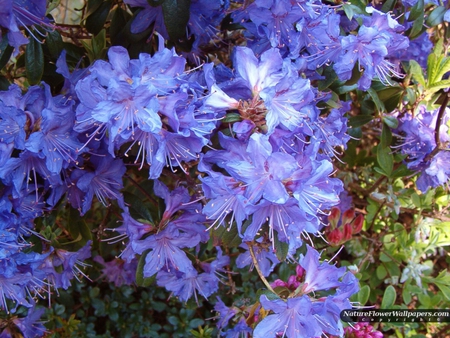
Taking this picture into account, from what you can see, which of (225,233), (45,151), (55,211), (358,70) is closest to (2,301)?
(55,211)

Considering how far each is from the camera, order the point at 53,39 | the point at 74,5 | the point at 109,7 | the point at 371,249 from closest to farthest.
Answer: the point at 53,39 < the point at 109,7 < the point at 371,249 < the point at 74,5

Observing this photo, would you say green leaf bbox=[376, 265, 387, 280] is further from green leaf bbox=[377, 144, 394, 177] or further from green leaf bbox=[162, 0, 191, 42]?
green leaf bbox=[162, 0, 191, 42]

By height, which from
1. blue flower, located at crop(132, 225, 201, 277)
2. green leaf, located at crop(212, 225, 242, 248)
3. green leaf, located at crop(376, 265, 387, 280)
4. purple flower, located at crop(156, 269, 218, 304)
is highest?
green leaf, located at crop(212, 225, 242, 248)

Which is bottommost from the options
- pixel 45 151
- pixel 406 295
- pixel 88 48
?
pixel 406 295

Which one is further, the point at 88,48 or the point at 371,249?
the point at 371,249

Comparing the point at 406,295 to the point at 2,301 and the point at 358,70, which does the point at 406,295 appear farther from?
the point at 2,301

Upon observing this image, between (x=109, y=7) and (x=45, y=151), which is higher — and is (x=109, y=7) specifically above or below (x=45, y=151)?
above

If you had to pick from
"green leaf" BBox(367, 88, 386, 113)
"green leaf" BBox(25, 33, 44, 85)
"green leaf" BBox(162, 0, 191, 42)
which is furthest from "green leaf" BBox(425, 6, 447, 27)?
"green leaf" BBox(25, 33, 44, 85)
